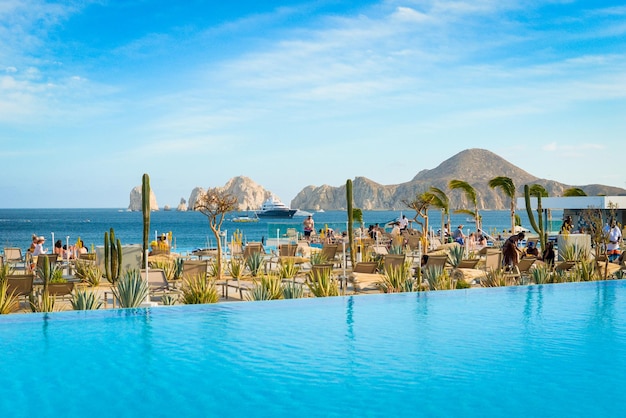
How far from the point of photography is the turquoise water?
18.7ft

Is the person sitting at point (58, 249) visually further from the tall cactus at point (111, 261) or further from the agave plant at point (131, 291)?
the agave plant at point (131, 291)

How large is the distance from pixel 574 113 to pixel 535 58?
7.63m

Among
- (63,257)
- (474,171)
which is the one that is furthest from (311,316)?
(474,171)

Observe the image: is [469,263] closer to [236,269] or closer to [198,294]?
[236,269]

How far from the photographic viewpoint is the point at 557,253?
1941 cm

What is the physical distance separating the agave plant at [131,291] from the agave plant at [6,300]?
1.41 metres

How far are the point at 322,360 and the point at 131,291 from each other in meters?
3.77

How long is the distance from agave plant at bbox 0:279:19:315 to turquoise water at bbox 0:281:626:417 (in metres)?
0.71

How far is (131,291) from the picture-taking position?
31.4 feet

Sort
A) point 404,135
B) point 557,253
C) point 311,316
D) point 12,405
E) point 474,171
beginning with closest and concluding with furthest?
point 12,405
point 311,316
point 557,253
point 404,135
point 474,171

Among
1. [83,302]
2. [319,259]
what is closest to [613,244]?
[319,259]

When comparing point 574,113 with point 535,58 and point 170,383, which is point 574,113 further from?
point 170,383

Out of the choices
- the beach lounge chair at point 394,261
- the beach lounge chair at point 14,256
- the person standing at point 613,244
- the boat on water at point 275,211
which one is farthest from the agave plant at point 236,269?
the boat on water at point 275,211

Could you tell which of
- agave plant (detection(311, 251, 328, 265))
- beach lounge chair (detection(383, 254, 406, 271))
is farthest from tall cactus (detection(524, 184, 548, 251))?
beach lounge chair (detection(383, 254, 406, 271))
